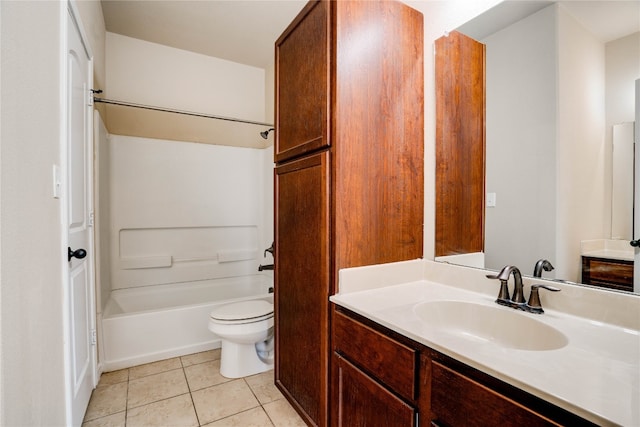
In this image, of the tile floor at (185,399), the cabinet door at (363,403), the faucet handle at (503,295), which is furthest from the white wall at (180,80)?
the faucet handle at (503,295)

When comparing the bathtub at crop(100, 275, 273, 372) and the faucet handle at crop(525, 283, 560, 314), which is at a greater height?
the faucet handle at crop(525, 283, 560, 314)

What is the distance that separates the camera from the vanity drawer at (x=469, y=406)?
629 millimetres

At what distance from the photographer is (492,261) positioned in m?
1.27

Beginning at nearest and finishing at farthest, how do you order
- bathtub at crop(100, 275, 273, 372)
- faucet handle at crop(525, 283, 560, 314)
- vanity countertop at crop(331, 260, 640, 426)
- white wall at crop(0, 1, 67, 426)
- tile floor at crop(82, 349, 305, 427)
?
1. vanity countertop at crop(331, 260, 640, 426)
2. white wall at crop(0, 1, 67, 426)
3. faucet handle at crop(525, 283, 560, 314)
4. tile floor at crop(82, 349, 305, 427)
5. bathtub at crop(100, 275, 273, 372)

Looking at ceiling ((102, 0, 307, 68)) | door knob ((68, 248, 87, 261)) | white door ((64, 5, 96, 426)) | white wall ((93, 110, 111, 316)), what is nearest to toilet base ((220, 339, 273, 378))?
white door ((64, 5, 96, 426))

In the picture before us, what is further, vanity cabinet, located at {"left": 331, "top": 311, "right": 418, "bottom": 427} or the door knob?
the door knob

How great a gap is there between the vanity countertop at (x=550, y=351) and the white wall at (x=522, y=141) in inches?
6.1

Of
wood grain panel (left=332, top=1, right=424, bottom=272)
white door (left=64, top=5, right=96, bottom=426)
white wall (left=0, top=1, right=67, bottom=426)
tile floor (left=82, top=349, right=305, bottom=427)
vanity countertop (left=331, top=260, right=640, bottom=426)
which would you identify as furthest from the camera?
tile floor (left=82, top=349, right=305, bottom=427)

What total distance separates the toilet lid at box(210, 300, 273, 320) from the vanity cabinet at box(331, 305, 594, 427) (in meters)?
0.94

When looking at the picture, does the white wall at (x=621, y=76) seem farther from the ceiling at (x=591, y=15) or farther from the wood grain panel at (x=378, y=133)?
the wood grain panel at (x=378, y=133)

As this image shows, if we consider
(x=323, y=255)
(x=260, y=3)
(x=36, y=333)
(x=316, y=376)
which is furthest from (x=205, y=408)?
(x=260, y=3)

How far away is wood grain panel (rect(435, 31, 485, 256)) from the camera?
1331mm

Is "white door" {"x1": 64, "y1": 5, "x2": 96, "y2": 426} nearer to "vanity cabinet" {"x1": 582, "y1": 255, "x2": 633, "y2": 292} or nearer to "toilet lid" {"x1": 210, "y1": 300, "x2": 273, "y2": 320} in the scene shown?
"toilet lid" {"x1": 210, "y1": 300, "x2": 273, "y2": 320}

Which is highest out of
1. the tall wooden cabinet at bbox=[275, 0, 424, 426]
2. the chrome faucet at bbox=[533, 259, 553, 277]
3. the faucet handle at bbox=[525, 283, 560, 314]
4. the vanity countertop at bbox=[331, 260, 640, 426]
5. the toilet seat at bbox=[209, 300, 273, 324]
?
the tall wooden cabinet at bbox=[275, 0, 424, 426]
